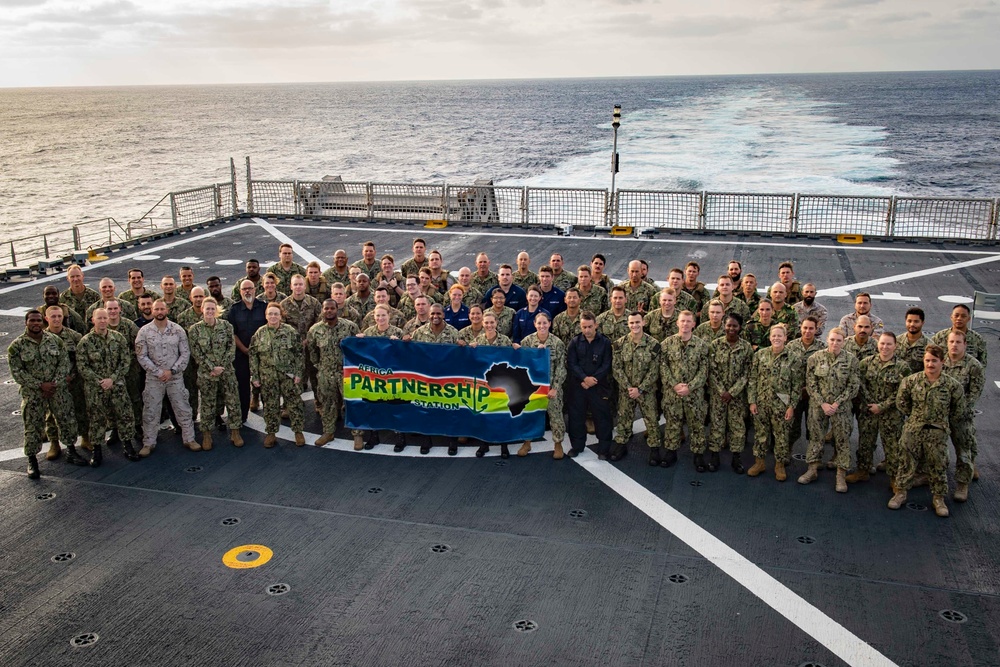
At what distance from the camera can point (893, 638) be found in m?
6.47

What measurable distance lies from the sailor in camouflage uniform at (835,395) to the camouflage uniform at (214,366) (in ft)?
21.2

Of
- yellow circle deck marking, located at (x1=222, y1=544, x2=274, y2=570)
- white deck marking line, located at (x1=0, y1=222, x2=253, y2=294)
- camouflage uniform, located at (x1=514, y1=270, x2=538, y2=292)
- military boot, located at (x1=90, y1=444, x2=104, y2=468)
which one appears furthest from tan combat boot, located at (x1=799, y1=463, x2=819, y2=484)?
white deck marking line, located at (x1=0, y1=222, x2=253, y2=294)

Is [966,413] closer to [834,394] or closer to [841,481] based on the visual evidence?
[834,394]

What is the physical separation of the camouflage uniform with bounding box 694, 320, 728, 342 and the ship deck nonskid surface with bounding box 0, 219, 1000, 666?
144 centimetres

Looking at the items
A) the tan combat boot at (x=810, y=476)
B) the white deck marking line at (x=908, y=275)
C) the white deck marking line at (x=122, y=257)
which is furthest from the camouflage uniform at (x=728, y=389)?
the white deck marking line at (x=122, y=257)

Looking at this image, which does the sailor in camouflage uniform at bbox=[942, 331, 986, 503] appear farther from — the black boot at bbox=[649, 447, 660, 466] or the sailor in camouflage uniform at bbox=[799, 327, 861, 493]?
the black boot at bbox=[649, 447, 660, 466]

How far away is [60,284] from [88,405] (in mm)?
→ 10413

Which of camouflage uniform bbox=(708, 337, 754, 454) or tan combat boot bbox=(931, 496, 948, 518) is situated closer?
tan combat boot bbox=(931, 496, 948, 518)

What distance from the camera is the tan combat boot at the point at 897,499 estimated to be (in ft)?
27.7

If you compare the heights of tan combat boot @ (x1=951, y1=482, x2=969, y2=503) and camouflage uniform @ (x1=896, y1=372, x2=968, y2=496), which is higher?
camouflage uniform @ (x1=896, y1=372, x2=968, y2=496)

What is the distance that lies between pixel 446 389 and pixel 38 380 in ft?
14.5

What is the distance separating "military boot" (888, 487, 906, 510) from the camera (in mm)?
8453

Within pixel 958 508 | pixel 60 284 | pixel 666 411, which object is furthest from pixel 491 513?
pixel 60 284

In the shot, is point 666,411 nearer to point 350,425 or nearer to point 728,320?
point 728,320
